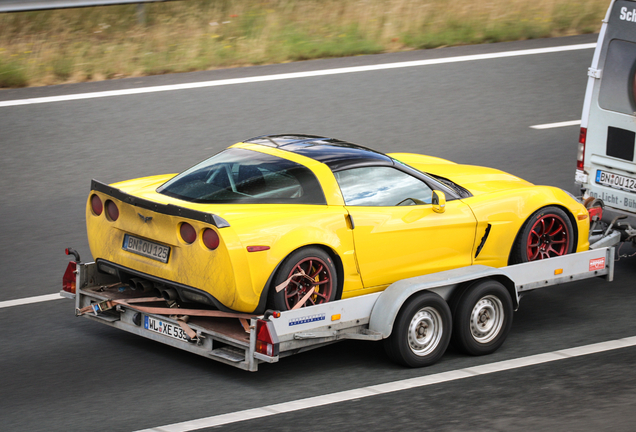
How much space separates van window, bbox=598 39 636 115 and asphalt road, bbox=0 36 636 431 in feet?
5.49

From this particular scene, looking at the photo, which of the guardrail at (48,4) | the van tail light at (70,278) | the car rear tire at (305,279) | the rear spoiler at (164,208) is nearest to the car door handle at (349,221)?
the car rear tire at (305,279)

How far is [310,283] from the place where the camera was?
21.7ft

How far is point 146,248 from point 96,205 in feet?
2.29

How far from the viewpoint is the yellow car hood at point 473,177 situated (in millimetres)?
7934

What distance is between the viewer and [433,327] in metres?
6.84

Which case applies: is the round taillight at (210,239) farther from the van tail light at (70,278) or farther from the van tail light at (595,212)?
the van tail light at (595,212)

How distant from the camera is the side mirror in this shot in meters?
7.14

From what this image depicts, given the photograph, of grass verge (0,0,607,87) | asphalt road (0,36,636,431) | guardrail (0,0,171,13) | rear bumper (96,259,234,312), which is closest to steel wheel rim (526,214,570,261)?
asphalt road (0,36,636,431)

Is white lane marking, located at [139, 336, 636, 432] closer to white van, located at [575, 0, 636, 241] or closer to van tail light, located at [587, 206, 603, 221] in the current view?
van tail light, located at [587, 206, 603, 221]

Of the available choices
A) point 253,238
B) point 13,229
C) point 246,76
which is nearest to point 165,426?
point 253,238

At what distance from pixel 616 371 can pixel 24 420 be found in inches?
167

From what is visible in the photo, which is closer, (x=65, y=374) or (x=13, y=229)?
(x=65, y=374)

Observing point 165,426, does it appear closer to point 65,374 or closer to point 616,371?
point 65,374

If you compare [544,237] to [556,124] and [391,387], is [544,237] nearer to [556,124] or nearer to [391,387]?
[391,387]
